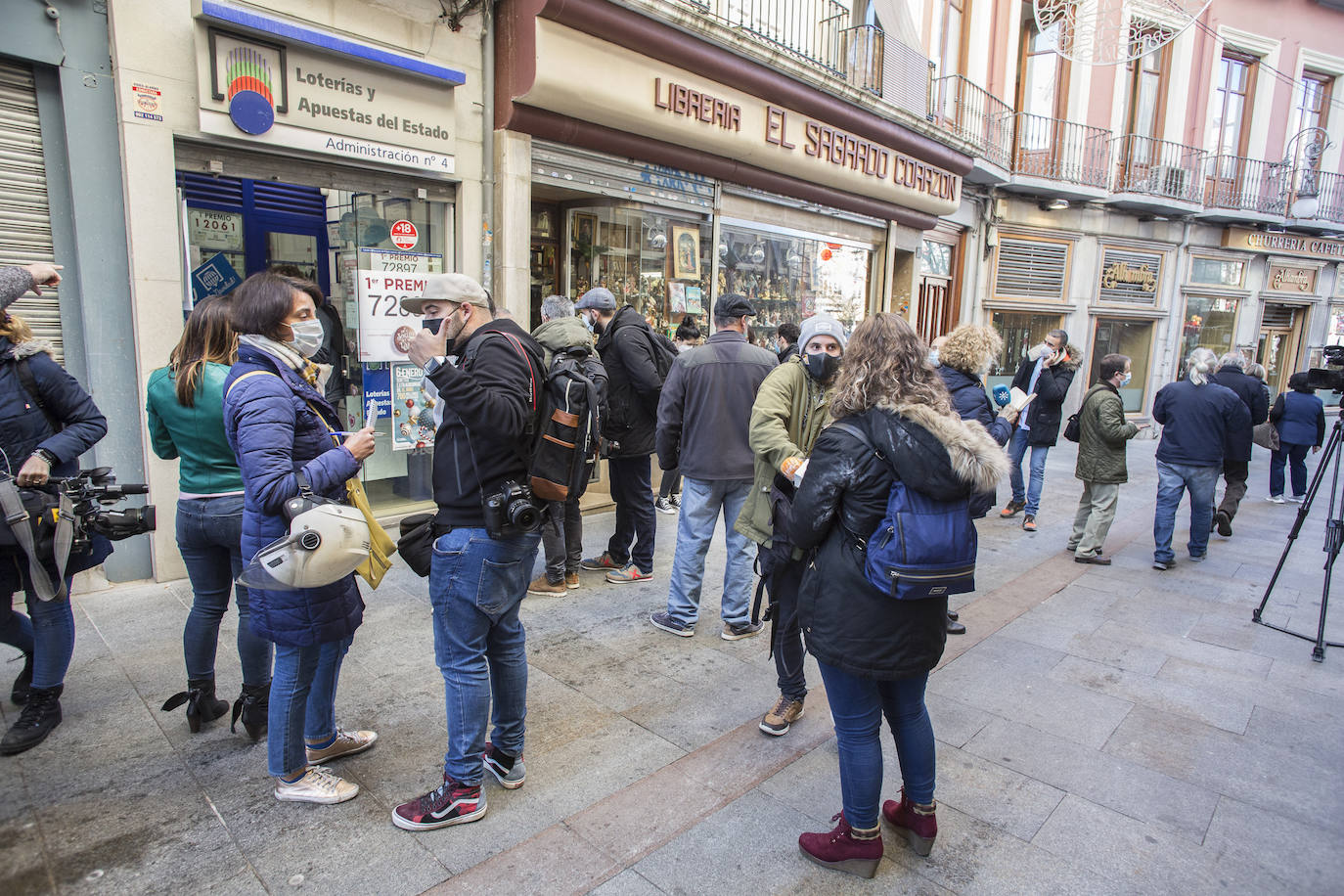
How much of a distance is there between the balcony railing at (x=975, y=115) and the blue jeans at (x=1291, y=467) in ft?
20.6

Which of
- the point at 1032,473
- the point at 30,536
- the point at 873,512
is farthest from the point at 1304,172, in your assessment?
the point at 30,536

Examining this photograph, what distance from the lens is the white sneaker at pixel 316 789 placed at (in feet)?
9.56

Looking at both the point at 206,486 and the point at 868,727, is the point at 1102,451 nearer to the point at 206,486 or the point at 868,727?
the point at 868,727

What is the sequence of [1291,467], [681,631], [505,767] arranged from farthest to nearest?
[1291,467], [681,631], [505,767]

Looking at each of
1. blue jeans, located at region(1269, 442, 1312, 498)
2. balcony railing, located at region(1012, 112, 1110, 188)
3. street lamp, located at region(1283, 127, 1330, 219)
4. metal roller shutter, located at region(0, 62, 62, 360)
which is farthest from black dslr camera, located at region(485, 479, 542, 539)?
street lamp, located at region(1283, 127, 1330, 219)

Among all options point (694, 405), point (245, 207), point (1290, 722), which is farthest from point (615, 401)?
point (1290, 722)

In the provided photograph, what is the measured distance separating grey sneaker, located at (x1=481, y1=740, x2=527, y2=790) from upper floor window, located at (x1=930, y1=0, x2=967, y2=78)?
40.5 ft

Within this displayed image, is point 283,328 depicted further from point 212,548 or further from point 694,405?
point 694,405

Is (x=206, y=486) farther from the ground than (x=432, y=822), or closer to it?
farther from the ground

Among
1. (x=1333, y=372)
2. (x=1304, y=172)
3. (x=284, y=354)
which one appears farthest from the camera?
(x=1304, y=172)

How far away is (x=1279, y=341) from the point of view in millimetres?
19984

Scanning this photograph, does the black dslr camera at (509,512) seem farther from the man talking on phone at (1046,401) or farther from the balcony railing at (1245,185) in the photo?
the balcony railing at (1245,185)

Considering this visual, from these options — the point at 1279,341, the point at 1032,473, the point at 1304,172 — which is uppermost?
the point at 1304,172

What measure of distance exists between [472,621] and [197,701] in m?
1.56
